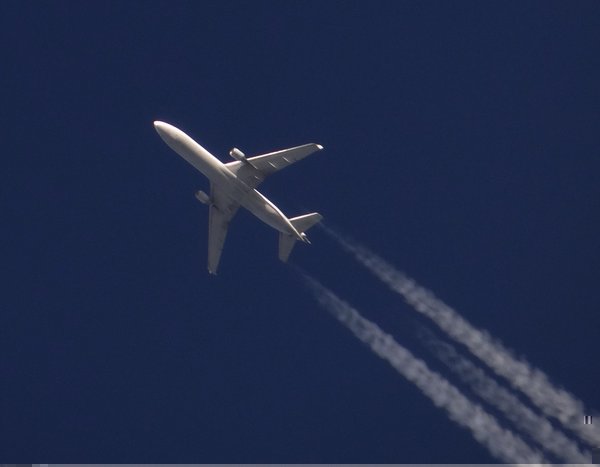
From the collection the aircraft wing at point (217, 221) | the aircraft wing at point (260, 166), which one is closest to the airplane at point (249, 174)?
the aircraft wing at point (260, 166)

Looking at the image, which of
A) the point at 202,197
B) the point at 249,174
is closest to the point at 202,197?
the point at 202,197

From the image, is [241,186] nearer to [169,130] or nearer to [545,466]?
[169,130]

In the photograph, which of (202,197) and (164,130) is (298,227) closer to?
(202,197)

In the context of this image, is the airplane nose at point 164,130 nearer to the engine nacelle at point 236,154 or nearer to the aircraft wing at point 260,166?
the engine nacelle at point 236,154

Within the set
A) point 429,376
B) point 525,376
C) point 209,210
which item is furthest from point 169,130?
point 525,376

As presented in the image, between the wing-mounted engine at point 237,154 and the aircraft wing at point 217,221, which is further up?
the wing-mounted engine at point 237,154

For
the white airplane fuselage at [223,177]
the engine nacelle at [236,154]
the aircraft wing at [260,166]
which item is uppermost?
the aircraft wing at [260,166]
